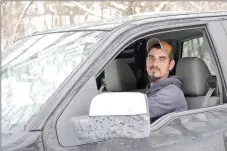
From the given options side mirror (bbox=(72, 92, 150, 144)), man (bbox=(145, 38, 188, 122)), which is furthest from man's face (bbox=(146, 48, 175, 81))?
side mirror (bbox=(72, 92, 150, 144))

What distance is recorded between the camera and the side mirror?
6.52 ft

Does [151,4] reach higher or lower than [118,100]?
higher

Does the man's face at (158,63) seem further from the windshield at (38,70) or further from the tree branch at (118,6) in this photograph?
the tree branch at (118,6)

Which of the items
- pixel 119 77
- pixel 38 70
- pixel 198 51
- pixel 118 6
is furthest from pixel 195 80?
pixel 118 6

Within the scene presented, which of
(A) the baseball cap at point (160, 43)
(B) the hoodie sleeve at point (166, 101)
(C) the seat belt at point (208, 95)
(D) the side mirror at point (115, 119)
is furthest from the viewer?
(A) the baseball cap at point (160, 43)

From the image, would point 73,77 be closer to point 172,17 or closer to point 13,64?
point 13,64

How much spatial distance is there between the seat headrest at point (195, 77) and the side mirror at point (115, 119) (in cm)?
112

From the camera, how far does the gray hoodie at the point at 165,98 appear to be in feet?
8.55

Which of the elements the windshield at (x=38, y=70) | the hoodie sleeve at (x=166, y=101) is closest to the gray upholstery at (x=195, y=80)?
the hoodie sleeve at (x=166, y=101)

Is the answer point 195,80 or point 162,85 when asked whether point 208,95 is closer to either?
point 195,80

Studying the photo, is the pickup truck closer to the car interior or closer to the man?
the car interior

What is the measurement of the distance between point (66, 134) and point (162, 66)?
126 centimetres

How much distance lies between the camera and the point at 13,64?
263 centimetres

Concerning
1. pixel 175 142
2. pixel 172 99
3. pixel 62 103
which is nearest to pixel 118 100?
pixel 62 103
